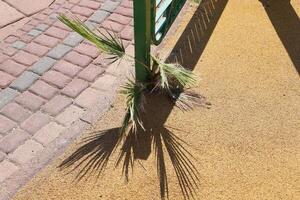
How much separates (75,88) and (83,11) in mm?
1411

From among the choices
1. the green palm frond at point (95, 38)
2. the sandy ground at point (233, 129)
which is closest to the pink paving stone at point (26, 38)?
the green palm frond at point (95, 38)

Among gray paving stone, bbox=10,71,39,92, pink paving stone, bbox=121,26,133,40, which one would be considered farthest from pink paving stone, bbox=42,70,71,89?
pink paving stone, bbox=121,26,133,40

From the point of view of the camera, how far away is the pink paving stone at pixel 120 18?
4.92 meters

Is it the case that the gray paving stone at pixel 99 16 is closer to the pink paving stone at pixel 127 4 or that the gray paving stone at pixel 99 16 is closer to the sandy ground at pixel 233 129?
the pink paving stone at pixel 127 4

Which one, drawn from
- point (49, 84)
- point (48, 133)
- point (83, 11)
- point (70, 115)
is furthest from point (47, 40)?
point (48, 133)

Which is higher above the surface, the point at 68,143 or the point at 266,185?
the point at 266,185

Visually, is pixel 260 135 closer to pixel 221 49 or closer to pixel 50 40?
pixel 221 49

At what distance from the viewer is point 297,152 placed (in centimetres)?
348

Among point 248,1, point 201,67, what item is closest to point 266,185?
point 201,67

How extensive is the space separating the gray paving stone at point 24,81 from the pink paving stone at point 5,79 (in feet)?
0.17

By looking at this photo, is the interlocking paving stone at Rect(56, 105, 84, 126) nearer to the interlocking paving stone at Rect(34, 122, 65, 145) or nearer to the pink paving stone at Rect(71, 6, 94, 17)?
the interlocking paving stone at Rect(34, 122, 65, 145)

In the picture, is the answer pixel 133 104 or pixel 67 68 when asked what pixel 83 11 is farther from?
pixel 133 104

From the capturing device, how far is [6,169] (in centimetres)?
337

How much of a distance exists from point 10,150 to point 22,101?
0.60 metres
